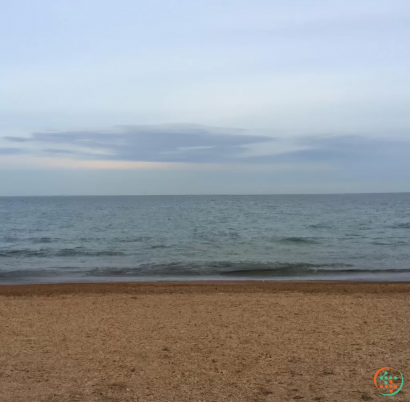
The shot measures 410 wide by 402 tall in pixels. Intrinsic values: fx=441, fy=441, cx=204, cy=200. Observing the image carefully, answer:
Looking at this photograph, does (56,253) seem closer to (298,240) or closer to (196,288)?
(196,288)

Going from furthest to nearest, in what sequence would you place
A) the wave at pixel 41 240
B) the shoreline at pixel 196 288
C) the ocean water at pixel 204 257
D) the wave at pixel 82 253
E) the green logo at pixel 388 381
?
the wave at pixel 41 240, the wave at pixel 82 253, the ocean water at pixel 204 257, the shoreline at pixel 196 288, the green logo at pixel 388 381

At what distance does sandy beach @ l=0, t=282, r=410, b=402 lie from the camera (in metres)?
5.09

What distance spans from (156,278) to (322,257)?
9.31 meters

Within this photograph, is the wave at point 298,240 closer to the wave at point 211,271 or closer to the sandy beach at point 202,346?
the wave at point 211,271

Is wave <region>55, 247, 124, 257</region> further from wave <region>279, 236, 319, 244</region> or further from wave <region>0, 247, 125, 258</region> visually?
wave <region>279, 236, 319, 244</region>

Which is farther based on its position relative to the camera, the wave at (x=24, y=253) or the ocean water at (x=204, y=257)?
the wave at (x=24, y=253)

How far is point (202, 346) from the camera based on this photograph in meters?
6.80

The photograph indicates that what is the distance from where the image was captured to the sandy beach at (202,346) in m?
5.09

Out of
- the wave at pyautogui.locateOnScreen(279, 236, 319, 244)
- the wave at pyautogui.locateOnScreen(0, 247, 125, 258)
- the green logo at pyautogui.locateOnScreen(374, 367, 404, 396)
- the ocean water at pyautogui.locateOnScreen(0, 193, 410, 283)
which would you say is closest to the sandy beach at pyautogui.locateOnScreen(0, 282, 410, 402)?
the green logo at pyautogui.locateOnScreen(374, 367, 404, 396)

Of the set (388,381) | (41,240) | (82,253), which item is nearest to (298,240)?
(82,253)

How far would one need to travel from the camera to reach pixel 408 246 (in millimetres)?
26031

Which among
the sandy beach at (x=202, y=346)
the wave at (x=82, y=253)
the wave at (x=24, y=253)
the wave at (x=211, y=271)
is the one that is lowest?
the wave at (x=24, y=253)

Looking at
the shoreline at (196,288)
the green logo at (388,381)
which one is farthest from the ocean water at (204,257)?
the green logo at (388,381)

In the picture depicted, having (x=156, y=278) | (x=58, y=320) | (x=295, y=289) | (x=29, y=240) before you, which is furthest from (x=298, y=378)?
(x=29, y=240)
